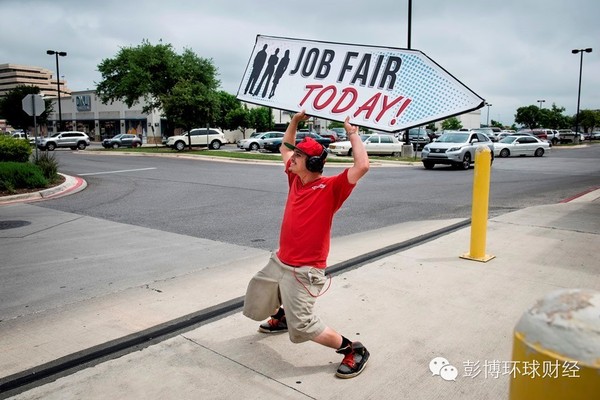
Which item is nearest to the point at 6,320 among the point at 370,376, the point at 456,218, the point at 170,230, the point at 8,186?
the point at 370,376

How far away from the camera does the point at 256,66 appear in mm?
3258

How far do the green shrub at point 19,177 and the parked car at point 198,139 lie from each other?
22899 mm

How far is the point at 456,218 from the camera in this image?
8.85 m

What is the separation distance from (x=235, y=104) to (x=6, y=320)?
62454mm

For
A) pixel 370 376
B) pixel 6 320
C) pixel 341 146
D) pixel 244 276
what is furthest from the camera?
pixel 341 146

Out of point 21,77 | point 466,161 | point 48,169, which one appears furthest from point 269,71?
point 21,77

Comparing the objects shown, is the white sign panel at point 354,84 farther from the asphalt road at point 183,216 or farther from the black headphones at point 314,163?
the asphalt road at point 183,216

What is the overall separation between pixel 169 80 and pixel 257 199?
1185 inches

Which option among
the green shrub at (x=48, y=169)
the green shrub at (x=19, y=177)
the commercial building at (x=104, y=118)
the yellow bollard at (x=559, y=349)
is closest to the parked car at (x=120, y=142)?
the commercial building at (x=104, y=118)

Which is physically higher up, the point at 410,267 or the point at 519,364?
the point at 519,364

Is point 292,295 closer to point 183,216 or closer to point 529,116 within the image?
point 183,216

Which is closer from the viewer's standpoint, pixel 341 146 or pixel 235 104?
pixel 341 146

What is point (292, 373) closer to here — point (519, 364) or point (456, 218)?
point (519, 364)

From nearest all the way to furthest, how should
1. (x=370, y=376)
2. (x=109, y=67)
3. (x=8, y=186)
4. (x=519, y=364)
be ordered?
1. (x=519, y=364)
2. (x=370, y=376)
3. (x=8, y=186)
4. (x=109, y=67)
